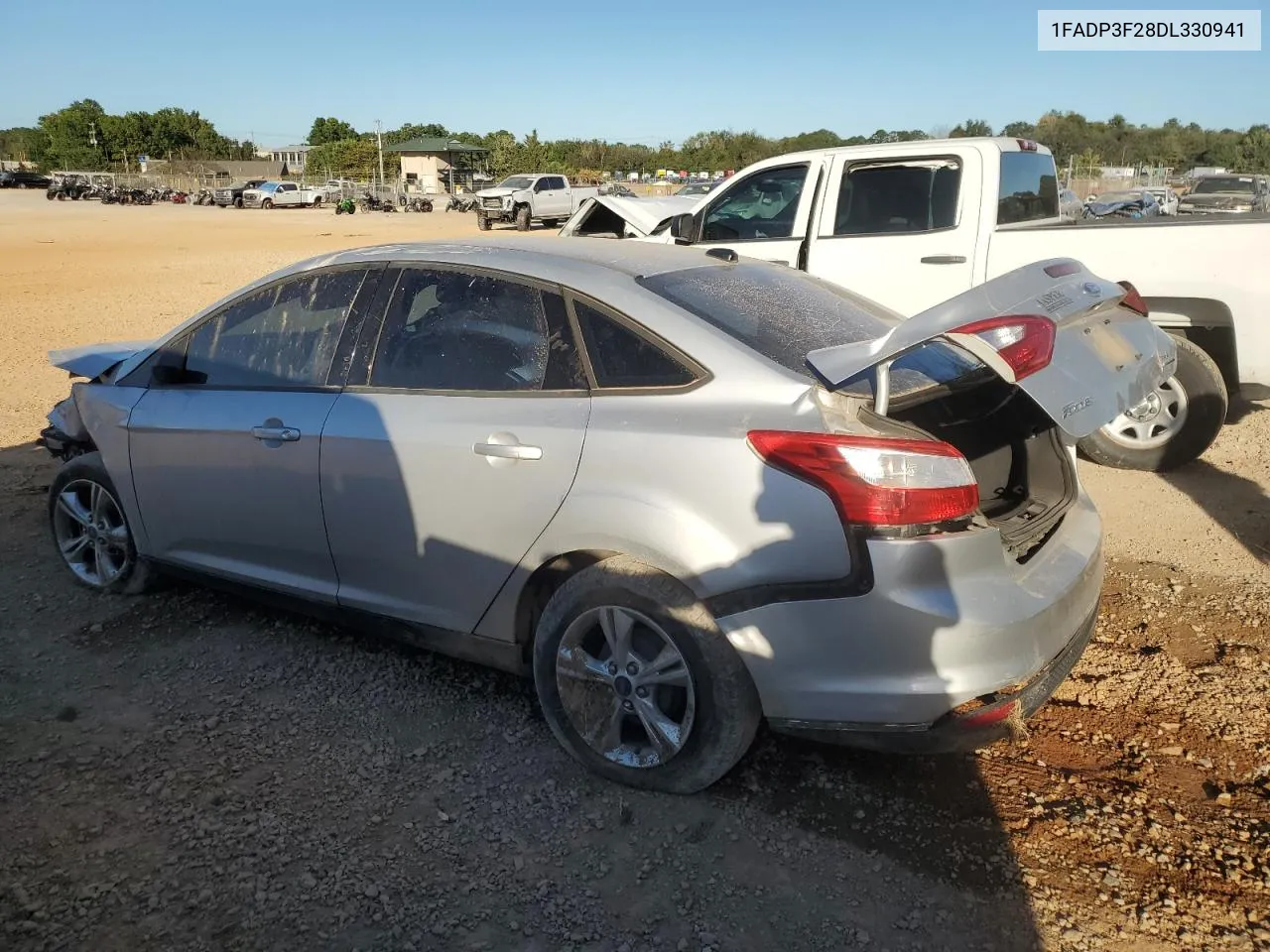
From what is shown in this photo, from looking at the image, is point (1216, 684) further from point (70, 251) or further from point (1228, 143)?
point (1228, 143)

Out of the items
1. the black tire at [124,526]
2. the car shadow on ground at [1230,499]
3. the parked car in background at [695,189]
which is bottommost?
the car shadow on ground at [1230,499]

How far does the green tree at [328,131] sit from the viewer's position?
12312cm

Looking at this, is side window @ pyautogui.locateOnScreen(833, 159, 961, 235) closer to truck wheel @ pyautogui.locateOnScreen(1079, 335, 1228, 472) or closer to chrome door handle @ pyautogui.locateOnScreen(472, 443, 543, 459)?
truck wheel @ pyautogui.locateOnScreen(1079, 335, 1228, 472)

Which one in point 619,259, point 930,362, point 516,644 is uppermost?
point 619,259

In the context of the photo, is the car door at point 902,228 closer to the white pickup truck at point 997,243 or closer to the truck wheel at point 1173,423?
the white pickup truck at point 997,243

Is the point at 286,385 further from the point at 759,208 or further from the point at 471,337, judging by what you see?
the point at 759,208

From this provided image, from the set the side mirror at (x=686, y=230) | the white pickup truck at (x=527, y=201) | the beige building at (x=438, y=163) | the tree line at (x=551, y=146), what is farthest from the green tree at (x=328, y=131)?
the side mirror at (x=686, y=230)

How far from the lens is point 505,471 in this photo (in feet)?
10.3

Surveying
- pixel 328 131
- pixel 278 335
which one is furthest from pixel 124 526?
pixel 328 131

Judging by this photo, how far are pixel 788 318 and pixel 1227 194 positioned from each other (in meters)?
20.9

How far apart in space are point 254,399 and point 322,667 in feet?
3.54

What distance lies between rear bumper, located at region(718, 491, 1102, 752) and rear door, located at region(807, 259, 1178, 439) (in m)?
0.42

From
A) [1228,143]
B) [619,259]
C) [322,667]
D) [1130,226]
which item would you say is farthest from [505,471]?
[1228,143]

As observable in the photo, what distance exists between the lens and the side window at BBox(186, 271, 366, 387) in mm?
3742
